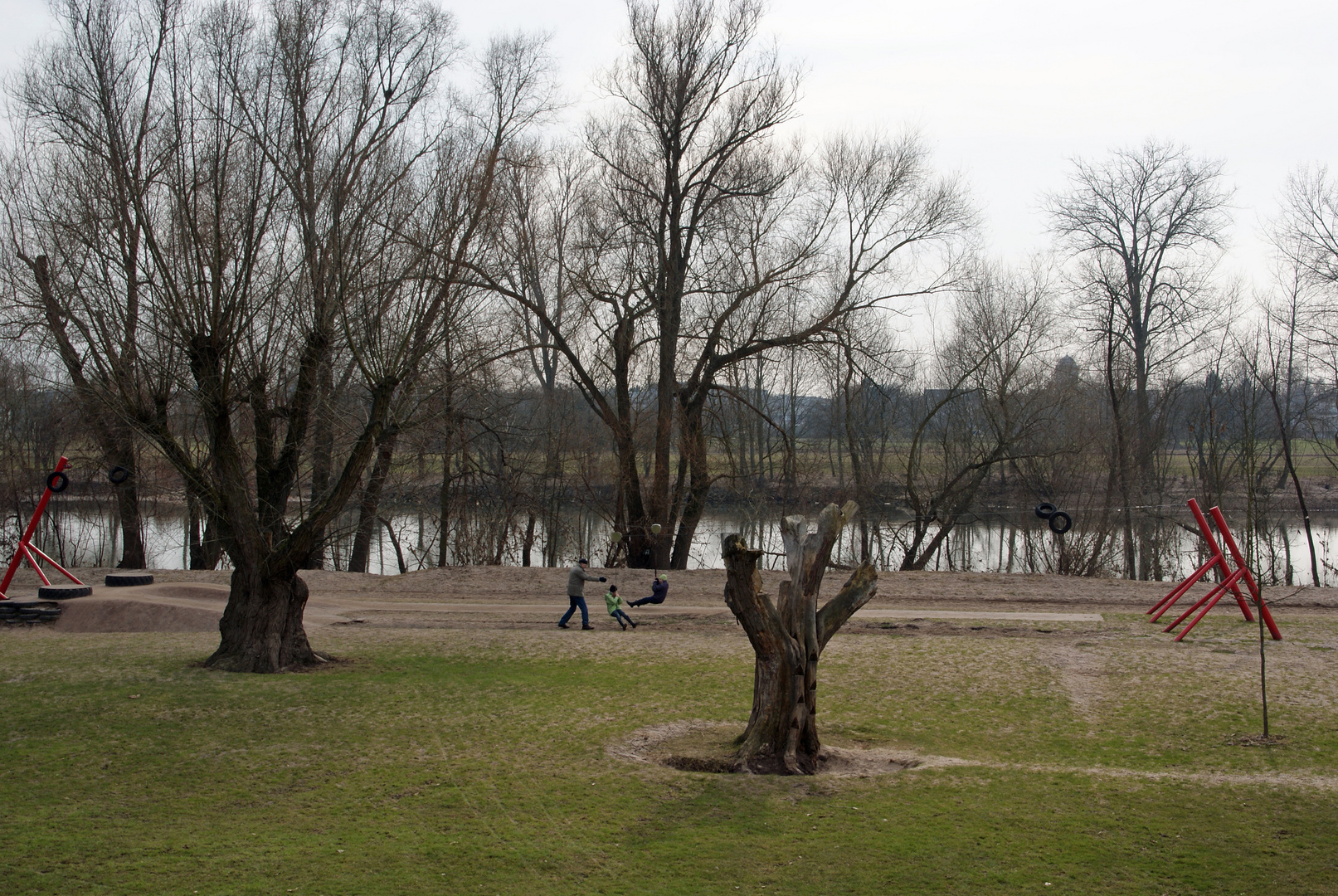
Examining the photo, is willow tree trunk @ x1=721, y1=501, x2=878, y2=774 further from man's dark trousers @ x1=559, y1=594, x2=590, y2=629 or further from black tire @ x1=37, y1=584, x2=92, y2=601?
black tire @ x1=37, y1=584, x2=92, y2=601

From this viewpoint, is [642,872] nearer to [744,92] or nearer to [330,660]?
[330,660]

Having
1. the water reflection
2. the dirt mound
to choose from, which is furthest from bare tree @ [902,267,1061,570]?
the dirt mound

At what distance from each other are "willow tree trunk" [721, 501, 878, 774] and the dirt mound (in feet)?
42.4

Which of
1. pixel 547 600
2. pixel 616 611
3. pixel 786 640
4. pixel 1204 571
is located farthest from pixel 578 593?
pixel 1204 571

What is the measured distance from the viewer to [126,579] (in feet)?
70.3

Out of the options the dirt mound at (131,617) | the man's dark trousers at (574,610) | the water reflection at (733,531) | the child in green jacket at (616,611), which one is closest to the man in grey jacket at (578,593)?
the man's dark trousers at (574,610)

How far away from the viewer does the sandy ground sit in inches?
716

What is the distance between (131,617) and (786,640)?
14.9m

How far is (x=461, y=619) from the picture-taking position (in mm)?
18484

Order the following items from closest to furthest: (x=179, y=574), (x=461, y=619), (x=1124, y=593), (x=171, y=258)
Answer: (x=171, y=258) < (x=461, y=619) < (x=1124, y=593) < (x=179, y=574)

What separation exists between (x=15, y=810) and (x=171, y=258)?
273 inches

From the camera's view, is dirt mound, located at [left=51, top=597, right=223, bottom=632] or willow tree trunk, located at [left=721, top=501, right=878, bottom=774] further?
dirt mound, located at [left=51, top=597, right=223, bottom=632]

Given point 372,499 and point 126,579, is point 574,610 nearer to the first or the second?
Answer: point 372,499

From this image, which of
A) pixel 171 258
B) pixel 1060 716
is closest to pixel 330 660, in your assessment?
pixel 171 258
